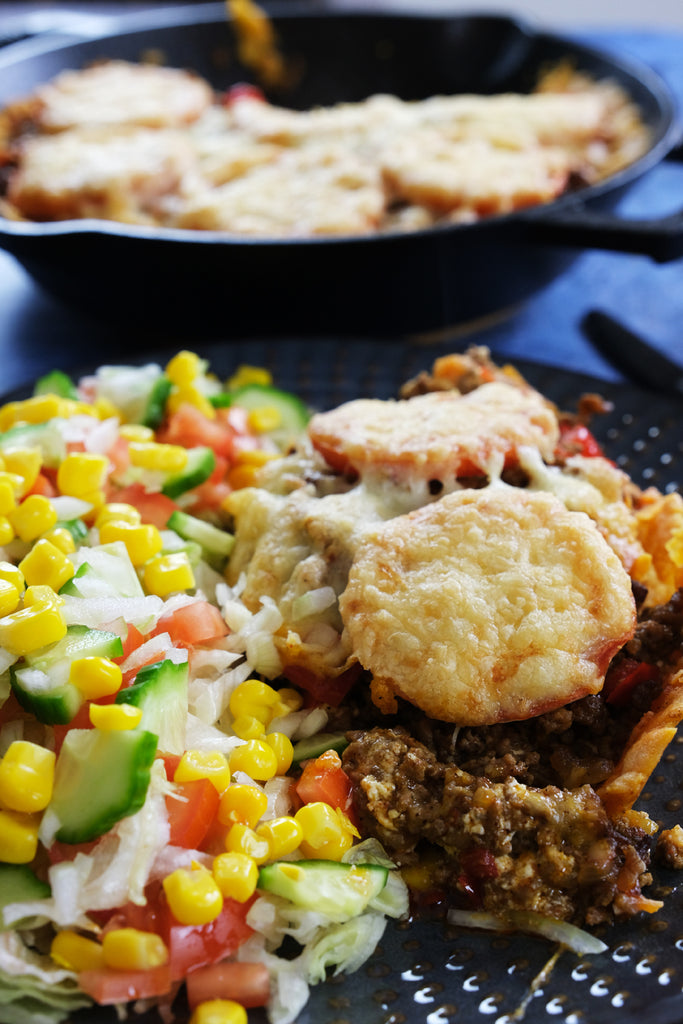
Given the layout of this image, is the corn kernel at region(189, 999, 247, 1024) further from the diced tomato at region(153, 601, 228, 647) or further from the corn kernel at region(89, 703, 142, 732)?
the diced tomato at region(153, 601, 228, 647)

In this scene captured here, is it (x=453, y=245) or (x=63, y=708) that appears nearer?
(x=63, y=708)

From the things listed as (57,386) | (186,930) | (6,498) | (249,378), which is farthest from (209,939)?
(249,378)

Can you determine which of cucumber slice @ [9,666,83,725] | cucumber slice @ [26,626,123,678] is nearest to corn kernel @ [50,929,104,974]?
cucumber slice @ [9,666,83,725]

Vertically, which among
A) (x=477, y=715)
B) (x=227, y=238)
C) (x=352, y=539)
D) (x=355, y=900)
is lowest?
(x=355, y=900)

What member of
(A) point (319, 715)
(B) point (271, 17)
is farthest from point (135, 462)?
(B) point (271, 17)

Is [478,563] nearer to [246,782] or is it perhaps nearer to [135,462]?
[246,782]

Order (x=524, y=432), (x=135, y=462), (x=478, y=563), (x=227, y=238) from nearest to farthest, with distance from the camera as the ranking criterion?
(x=478, y=563)
(x=524, y=432)
(x=135, y=462)
(x=227, y=238)

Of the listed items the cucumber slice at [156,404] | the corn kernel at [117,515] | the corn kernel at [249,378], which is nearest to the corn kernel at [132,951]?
the corn kernel at [117,515]
